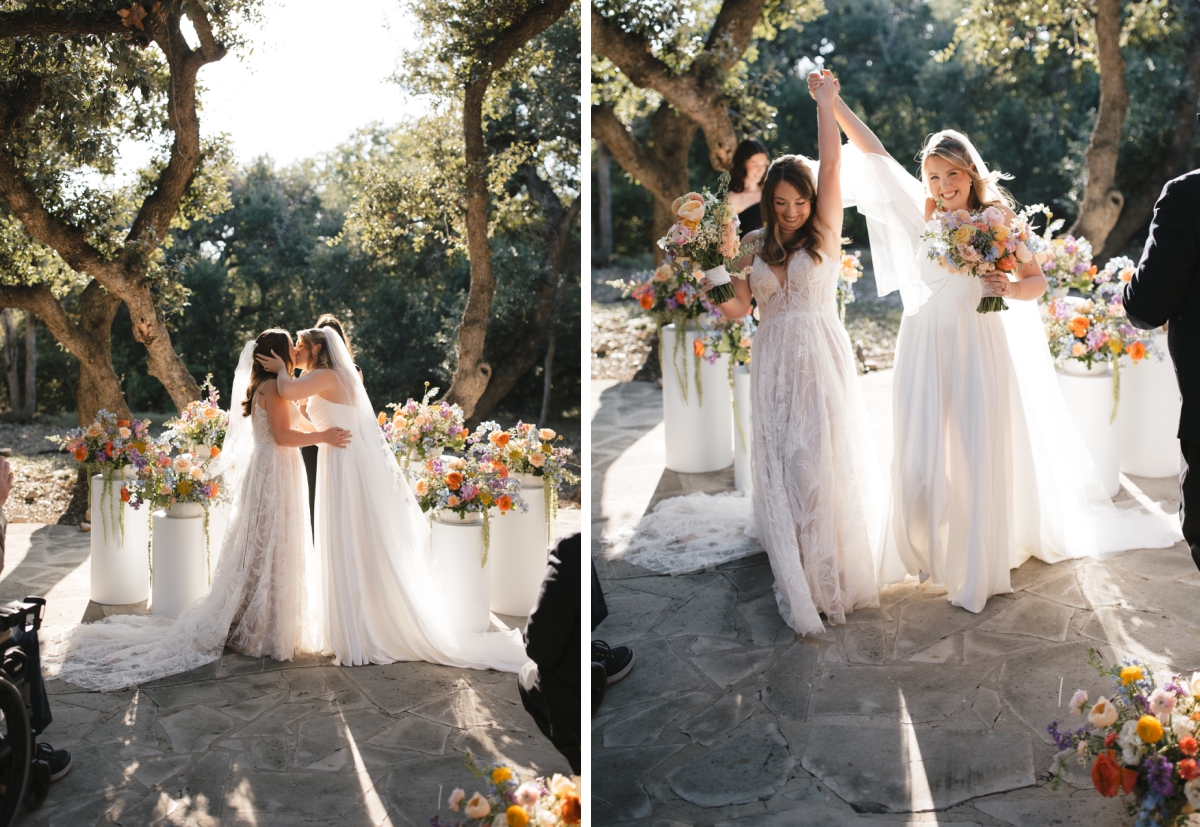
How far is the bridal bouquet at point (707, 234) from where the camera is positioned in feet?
12.6

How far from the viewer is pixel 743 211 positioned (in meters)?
6.90

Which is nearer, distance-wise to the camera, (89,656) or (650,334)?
(89,656)

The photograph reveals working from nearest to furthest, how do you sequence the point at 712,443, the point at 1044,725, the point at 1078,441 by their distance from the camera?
the point at 1044,725 < the point at 1078,441 < the point at 712,443

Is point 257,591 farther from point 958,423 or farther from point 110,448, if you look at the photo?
point 958,423

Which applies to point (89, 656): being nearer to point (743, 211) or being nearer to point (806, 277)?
point (806, 277)

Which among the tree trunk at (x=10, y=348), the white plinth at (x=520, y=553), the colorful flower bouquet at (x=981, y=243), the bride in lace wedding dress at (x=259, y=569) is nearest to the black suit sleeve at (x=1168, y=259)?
the colorful flower bouquet at (x=981, y=243)

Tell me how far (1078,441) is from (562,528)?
8.49 ft

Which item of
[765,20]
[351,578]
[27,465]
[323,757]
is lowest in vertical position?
[323,757]

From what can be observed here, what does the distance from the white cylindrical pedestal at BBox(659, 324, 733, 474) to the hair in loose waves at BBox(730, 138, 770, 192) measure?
111 cm

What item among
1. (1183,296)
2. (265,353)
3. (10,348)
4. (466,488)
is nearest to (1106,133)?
(1183,296)

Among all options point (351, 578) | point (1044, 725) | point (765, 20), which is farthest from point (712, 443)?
point (765, 20)

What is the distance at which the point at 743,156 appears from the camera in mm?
6727

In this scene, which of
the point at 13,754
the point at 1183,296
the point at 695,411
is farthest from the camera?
the point at 695,411

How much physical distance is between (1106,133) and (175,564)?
912 centimetres
